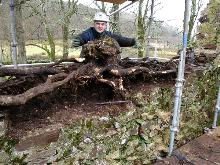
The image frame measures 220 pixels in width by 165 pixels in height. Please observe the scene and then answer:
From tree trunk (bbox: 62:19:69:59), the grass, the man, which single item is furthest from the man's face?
tree trunk (bbox: 62:19:69:59)

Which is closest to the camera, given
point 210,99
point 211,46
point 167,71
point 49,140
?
point 49,140

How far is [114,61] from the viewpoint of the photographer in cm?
342

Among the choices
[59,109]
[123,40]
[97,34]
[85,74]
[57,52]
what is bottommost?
[57,52]

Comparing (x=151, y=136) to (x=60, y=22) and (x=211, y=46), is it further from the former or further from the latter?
(x=60, y=22)

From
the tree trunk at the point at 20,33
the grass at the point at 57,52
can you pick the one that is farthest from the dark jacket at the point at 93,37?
the grass at the point at 57,52

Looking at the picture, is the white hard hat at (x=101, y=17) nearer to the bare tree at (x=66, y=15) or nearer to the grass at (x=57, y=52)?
the grass at (x=57, y=52)

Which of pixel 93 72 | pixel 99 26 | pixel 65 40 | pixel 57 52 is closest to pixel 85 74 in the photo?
pixel 93 72

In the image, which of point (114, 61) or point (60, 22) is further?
point (60, 22)

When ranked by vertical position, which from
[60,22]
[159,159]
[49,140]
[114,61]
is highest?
[60,22]

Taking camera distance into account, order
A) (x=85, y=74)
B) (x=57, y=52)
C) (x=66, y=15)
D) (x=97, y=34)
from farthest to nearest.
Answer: (x=57, y=52), (x=66, y=15), (x=97, y=34), (x=85, y=74)

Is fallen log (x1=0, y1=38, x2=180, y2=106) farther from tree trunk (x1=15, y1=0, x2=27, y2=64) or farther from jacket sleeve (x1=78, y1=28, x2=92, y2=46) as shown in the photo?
tree trunk (x1=15, y1=0, x2=27, y2=64)

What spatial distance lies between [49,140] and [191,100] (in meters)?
2.37

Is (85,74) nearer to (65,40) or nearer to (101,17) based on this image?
(101,17)

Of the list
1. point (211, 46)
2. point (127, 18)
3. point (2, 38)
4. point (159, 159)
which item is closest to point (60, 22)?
point (2, 38)
